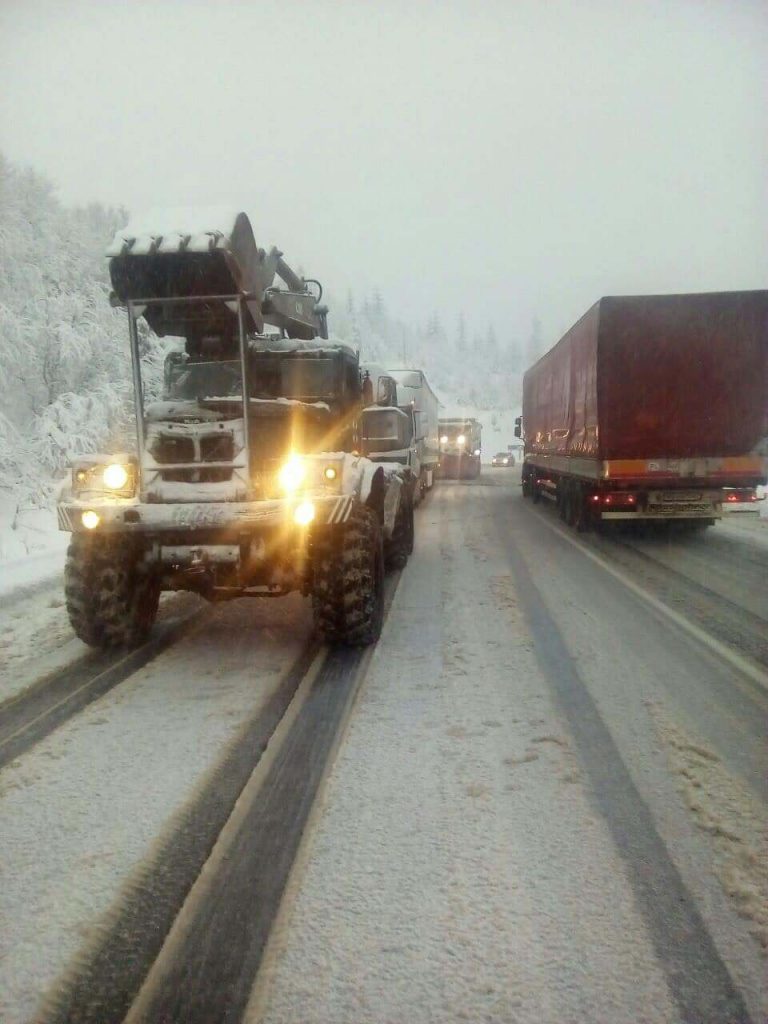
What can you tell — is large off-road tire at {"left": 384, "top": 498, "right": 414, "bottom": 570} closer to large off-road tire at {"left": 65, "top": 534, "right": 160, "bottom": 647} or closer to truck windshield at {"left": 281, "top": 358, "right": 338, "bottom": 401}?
truck windshield at {"left": 281, "top": 358, "right": 338, "bottom": 401}

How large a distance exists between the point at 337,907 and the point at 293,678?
2454mm

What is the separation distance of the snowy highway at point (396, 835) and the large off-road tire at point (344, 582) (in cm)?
22

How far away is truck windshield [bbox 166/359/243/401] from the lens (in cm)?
552

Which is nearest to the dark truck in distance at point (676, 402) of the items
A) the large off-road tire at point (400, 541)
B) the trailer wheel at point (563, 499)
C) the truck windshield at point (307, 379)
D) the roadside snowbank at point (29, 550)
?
the trailer wheel at point (563, 499)

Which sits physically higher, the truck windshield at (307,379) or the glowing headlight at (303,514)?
the truck windshield at (307,379)

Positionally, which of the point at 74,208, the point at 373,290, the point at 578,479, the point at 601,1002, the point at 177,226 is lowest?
the point at 601,1002

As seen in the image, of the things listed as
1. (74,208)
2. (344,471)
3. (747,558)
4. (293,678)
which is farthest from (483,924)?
(74,208)

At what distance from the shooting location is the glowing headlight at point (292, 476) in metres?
5.05

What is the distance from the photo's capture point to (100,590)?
5242mm

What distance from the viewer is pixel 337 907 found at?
239 cm

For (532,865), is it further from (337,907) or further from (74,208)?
(74,208)

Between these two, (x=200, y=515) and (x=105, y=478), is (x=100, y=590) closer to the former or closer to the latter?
(x=105, y=478)

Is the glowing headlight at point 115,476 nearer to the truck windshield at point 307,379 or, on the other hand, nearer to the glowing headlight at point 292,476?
the glowing headlight at point 292,476

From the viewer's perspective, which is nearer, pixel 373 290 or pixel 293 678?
pixel 293 678
